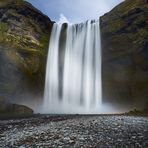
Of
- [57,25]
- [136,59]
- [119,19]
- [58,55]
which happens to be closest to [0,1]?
[57,25]

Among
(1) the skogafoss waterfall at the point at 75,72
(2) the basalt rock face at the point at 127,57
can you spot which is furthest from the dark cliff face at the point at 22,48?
(2) the basalt rock face at the point at 127,57

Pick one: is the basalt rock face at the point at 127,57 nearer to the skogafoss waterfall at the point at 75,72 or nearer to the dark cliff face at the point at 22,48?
the skogafoss waterfall at the point at 75,72

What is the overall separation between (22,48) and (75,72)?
12950 millimetres

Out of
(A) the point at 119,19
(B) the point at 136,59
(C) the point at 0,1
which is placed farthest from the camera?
(C) the point at 0,1

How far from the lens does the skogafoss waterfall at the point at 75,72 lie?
5238cm

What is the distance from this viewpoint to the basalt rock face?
49.3 m

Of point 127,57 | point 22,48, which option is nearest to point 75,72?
point 127,57

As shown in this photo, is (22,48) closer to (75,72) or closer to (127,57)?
(75,72)

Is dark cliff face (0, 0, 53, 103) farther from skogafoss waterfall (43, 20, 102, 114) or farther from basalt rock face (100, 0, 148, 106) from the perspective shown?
basalt rock face (100, 0, 148, 106)

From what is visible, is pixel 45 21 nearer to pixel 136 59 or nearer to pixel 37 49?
→ pixel 37 49

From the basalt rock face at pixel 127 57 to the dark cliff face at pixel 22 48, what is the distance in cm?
1488

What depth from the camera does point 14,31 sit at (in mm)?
56750

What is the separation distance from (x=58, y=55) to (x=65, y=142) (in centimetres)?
4406

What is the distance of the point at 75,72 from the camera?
55.6 meters
